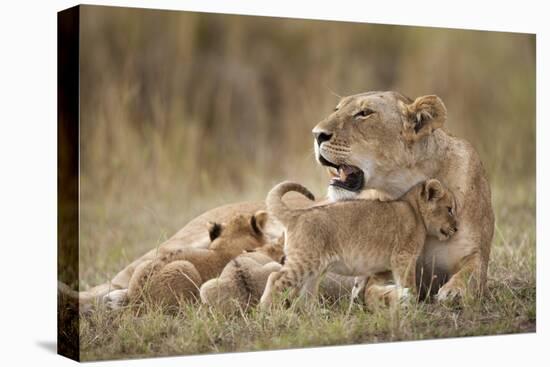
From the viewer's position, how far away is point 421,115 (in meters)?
7.48

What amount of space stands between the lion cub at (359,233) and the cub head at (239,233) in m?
0.32

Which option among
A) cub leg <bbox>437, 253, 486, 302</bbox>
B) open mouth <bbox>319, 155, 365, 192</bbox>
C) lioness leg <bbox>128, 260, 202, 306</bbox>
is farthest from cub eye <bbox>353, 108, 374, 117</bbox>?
lioness leg <bbox>128, 260, 202, 306</bbox>

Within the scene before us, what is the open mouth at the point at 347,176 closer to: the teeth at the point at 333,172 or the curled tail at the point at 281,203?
the teeth at the point at 333,172

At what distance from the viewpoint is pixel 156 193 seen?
9.09 m

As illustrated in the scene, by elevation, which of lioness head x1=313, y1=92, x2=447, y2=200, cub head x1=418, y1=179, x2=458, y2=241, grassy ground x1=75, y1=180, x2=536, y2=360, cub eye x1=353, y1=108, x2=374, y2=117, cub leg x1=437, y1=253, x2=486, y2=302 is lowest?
grassy ground x1=75, y1=180, x2=536, y2=360

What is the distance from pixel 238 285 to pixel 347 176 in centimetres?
94

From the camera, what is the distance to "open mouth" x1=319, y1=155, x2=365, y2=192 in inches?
291

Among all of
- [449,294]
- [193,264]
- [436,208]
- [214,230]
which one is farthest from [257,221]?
[449,294]

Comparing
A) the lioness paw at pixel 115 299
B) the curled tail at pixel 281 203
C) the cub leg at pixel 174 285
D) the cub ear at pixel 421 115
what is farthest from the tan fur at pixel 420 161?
the lioness paw at pixel 115 299

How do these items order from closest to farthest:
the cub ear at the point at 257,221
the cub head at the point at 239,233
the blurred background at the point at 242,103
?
the cub head at the point at 239,233
the cub ear at the point at 257,221
the blurred background at the point at 242,103

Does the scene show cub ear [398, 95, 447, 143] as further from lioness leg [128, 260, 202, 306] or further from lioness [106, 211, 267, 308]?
lioness leg [128, 260, 202, 306]

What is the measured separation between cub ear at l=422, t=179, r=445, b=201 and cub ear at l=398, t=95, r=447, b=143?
0.29 metres

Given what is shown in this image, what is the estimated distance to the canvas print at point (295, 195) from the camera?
7.05 meters

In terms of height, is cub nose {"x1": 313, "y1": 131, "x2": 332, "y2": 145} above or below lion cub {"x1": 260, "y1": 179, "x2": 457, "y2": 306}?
above
